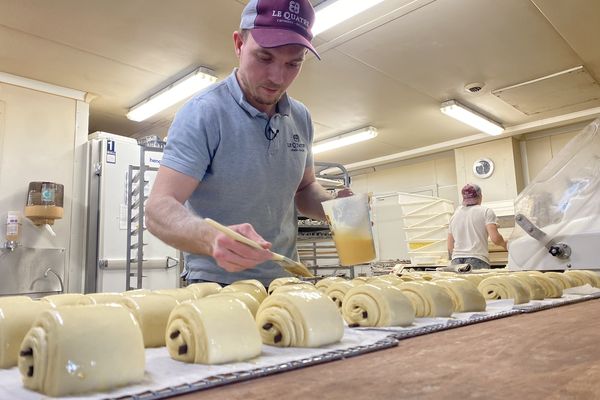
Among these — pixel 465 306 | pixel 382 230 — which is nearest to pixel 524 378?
pixel 465 306

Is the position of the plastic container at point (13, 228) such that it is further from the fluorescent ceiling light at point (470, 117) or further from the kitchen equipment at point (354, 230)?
the fluorescent ceiling light at point (470, 117)

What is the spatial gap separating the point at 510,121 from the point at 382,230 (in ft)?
9.70

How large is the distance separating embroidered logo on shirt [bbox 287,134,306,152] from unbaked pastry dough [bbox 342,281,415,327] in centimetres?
67

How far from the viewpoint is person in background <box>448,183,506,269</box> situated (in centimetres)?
410

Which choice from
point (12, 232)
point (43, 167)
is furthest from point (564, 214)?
point (43, 167)

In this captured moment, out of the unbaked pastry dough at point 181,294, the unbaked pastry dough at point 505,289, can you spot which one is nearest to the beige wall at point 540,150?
the unbaked pastry dough at point 505,289

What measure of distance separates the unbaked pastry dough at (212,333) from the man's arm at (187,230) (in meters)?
0.15

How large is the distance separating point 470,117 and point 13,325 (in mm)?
5867

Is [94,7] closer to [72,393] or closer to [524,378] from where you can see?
[72,393]

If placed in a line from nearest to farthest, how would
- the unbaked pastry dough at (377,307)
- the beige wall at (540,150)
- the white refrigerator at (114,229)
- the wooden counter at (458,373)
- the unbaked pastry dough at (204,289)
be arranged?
1. the wooden counter at (458,373)
2. the unbaked pastry dough at (377,307)
3. the unbaked pastry dough at (204,289)
4. the white refrigerator at (114,229)
5. the beige wall at (540,150)

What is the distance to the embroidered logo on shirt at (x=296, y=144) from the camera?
1706 mm

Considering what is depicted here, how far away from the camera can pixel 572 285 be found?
1.97m

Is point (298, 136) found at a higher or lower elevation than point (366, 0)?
lower

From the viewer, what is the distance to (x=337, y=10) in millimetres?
3414
